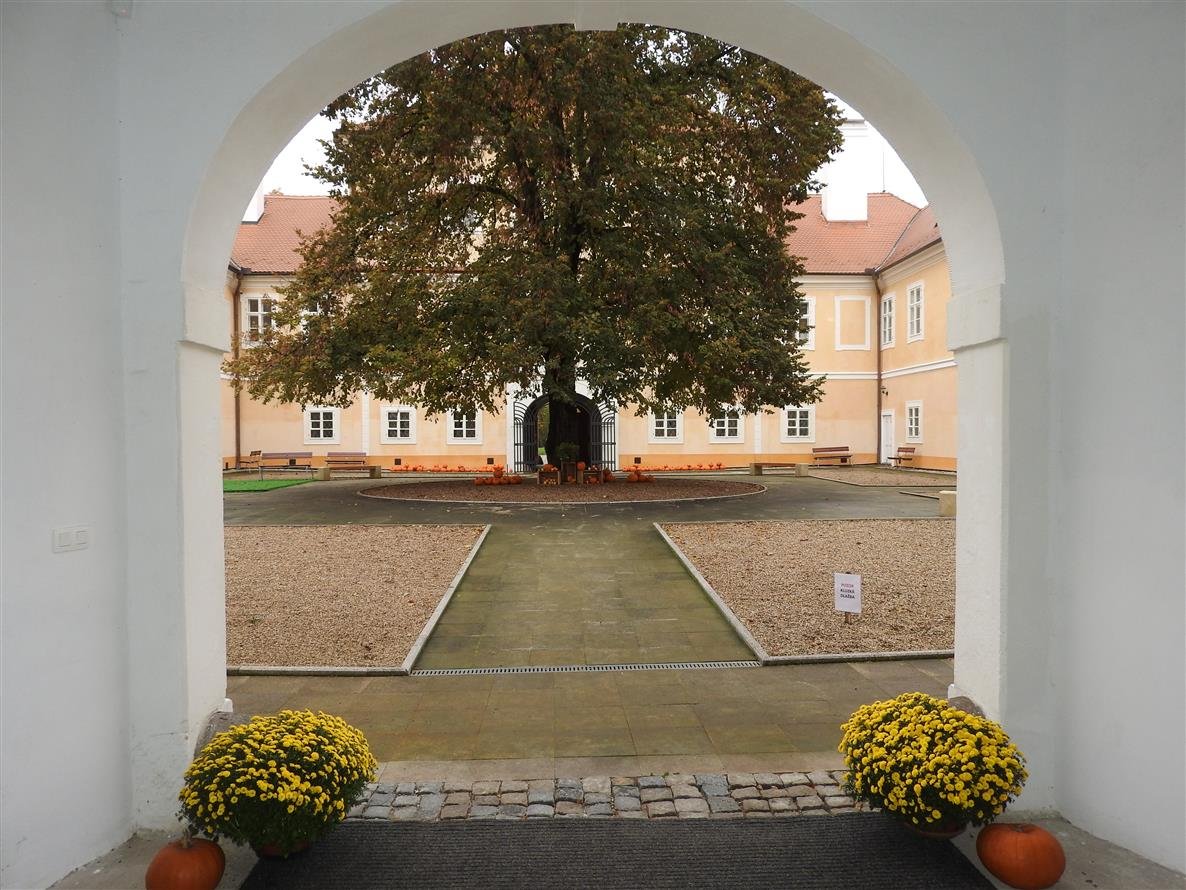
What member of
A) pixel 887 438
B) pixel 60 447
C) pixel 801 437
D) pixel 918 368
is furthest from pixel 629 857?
pixel 887 438

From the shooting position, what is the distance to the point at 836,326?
29828 millimetres

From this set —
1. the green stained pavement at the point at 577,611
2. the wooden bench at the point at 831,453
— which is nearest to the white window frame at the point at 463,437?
the wooden bench at the point at 831,453

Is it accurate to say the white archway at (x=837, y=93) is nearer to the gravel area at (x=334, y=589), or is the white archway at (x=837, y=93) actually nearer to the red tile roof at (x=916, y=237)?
the gravel area at (x=334, y=589)

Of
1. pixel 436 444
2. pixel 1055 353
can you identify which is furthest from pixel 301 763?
pixel 436 444

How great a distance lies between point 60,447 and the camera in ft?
10.9

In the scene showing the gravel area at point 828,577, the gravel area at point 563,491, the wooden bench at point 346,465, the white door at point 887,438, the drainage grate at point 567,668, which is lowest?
the drainage grate at point 567,668

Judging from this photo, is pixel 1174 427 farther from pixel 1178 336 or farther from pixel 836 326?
pixel 836 326

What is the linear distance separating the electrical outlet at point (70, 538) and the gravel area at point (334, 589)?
305cm

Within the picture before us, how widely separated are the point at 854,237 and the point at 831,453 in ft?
29.5

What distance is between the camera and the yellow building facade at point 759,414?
89.4ft

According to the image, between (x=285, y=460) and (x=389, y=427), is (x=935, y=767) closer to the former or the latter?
(x=389, y=427)

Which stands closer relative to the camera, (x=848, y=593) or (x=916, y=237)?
(x=848, y=593)

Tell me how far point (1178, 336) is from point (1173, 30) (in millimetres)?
1415

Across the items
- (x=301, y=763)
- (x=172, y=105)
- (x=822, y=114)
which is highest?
(x=822, y=114)
